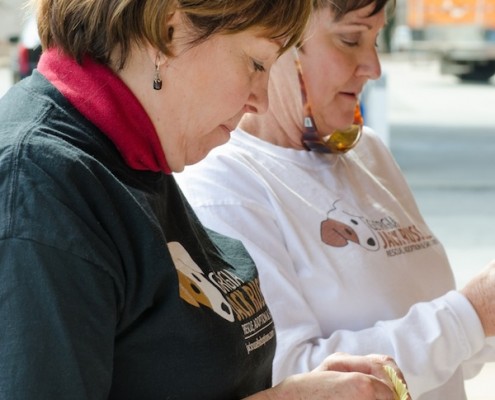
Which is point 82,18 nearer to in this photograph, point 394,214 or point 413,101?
point 394,214

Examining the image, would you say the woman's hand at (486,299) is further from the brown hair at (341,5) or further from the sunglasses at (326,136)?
the brown hair at (341,5)

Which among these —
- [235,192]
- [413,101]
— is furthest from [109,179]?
[413,101]

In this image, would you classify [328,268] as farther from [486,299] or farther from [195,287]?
[195,287]

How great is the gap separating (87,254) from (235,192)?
92 centimetres

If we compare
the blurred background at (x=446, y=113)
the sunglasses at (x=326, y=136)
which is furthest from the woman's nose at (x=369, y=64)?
the blurred background at (x=446, y=113)

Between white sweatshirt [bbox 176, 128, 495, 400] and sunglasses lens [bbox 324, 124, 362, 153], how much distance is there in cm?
5

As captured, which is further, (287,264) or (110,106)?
(287,264)

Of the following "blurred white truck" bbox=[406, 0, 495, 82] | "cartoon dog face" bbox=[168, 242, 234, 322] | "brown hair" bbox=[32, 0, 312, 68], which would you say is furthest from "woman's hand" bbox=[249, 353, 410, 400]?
"blurred white truck" bbox=[406, 0, 495, 82]

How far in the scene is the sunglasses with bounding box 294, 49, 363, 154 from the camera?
91.4 inches

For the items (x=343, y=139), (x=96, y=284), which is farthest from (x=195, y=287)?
(x=343, y=139)

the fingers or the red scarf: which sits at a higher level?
the red scarf

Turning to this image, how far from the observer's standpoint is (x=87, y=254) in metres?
1.25

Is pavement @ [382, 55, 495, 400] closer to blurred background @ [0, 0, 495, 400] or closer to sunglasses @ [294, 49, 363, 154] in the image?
blurred background @ [0, 0, 495, 400]

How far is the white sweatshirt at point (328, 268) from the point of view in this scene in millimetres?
2102
